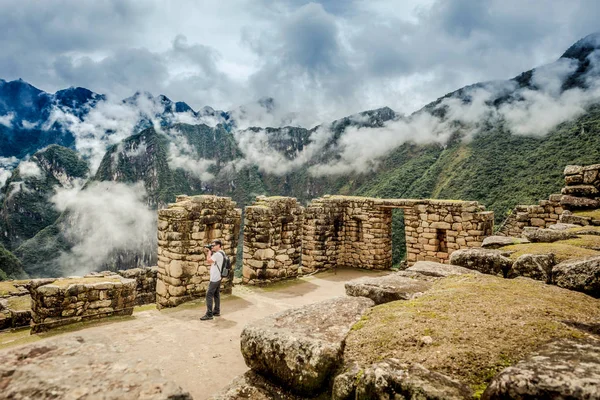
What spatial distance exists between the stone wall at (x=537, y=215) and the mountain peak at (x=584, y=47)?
7244cm

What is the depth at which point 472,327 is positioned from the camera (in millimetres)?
2326

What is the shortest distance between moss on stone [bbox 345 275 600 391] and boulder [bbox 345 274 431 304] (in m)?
0.31

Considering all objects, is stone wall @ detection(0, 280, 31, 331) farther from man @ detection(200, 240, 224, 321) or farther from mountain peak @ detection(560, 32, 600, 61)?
mountain peak @ detection(560, 32, 600, 61)

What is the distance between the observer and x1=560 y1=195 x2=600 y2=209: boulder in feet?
29.7

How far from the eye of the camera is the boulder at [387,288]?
3545mm

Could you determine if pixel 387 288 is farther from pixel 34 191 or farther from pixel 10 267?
pixel 34 191

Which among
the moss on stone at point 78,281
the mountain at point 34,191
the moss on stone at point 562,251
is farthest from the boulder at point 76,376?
the mountain at point 34,191

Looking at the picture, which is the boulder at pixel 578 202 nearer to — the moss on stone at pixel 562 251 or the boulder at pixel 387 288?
the moss on stone at pixel 562 251

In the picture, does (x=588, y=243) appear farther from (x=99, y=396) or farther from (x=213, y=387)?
(x=99, y=396)

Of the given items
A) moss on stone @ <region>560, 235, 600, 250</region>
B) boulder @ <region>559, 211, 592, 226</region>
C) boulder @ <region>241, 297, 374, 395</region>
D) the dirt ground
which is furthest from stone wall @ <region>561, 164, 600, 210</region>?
boulder @ <region>241, 297, 374, 395</region>

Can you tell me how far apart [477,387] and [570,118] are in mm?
64059

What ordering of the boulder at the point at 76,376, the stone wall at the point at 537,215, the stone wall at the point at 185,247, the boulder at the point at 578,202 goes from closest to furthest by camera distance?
the boulder at the point at 76,376, the stone wall at the point at 185,247, the boulder at the point at 578,202, the stone wall at the point at 537,215

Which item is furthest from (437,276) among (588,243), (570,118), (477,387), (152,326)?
(570,118)

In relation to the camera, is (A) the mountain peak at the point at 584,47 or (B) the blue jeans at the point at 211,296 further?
(A) the mountain peak at the point at 584,47
